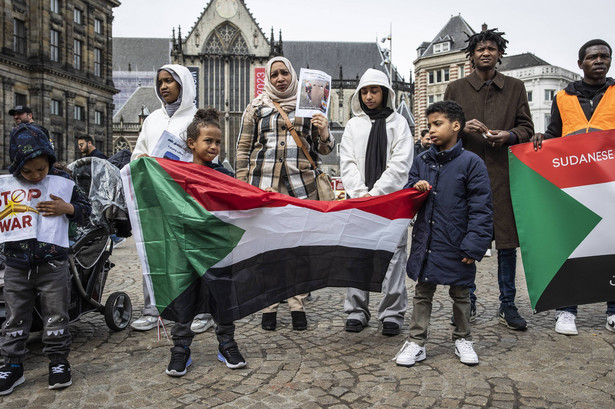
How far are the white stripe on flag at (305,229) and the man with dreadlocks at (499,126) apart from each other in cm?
117

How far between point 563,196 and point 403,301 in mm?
1667

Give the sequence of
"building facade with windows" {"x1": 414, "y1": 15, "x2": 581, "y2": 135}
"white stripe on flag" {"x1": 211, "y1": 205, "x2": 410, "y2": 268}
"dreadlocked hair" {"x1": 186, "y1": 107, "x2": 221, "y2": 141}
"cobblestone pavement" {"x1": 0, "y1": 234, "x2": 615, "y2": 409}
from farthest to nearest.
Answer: "building facade with windows" {"x1": 414, "y1": 15, "x2": 581, "y2": 135}
"dreadlocked hair" {"x1": 186, "y1": 107, "x2": 221, "y2": 141}
"white stripe on flag" {"x1": 211, "y1": 205, "x2": 410, "y2": 268}
"cobblestone pavement" {"x1": 0, "y1": 234, "x2": 615, "y2": 409}

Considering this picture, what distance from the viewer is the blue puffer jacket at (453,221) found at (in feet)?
11.9

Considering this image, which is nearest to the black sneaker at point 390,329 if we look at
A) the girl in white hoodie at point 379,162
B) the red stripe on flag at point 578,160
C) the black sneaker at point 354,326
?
the girl in white hoodie at point 379,162

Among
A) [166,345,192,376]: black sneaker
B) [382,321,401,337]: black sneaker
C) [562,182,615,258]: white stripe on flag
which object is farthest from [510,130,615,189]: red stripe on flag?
[166,345,192,376]: black sneaker

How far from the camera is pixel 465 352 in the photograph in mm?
3668

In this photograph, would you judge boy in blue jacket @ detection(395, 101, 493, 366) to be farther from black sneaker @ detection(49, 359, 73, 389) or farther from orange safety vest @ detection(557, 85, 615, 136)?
black sneaker @ detection(49, 359, 73, 389)

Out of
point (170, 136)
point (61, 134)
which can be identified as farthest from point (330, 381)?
point (61, 134)

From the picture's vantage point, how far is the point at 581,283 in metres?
4.12

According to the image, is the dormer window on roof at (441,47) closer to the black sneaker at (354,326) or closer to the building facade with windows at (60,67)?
the building facade with windows at (60,67)

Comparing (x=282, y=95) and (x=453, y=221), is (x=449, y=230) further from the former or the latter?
(x=282, y=95)

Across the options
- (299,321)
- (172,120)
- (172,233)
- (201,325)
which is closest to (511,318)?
(299,321)

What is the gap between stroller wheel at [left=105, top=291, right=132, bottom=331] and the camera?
4.48 metres

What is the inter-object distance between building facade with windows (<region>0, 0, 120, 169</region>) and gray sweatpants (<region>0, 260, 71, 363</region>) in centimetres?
3479
